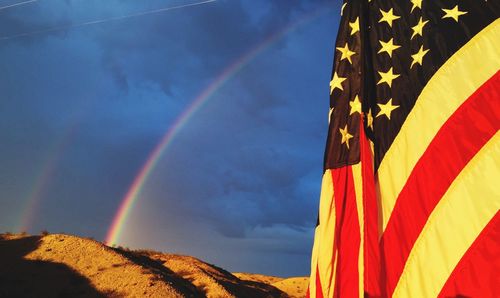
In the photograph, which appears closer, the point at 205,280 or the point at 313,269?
the point at 313,269

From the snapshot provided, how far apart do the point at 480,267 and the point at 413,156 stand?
4.18 ft

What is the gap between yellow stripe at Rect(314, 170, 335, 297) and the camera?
5055mm

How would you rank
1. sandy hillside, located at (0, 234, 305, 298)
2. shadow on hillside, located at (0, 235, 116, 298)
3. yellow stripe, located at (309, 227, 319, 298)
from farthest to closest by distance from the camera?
sandy hillside, located at (0, 234, 305, 298)
shadow on hillside, located at (0, 235, 116, 298)
yellow stripe, located at (309, 227, 319, 298)

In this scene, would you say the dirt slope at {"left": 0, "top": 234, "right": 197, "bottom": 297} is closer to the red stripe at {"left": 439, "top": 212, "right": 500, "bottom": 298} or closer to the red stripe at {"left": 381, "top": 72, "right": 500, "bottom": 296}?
the red stripe at {"left": 381, "top": 72, "right": 500, "bottom": 296}

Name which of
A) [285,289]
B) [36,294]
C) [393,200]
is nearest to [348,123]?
[393,200]

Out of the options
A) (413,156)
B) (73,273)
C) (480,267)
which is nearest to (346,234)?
(413,156)

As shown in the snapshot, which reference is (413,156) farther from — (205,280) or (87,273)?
(205,280)

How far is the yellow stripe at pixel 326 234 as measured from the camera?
5.05 metres

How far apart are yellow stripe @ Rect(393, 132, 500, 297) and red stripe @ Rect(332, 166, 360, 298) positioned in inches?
22.5

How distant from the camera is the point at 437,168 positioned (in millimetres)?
4766

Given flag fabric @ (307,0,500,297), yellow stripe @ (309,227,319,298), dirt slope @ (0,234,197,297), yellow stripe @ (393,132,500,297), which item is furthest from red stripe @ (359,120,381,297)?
dirt slope @ (0,234,197,297)

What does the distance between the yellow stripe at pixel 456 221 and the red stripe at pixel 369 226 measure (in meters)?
0.37

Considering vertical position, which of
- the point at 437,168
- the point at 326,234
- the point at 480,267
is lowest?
the point at 480,267

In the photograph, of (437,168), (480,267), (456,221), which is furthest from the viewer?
(437,168)
